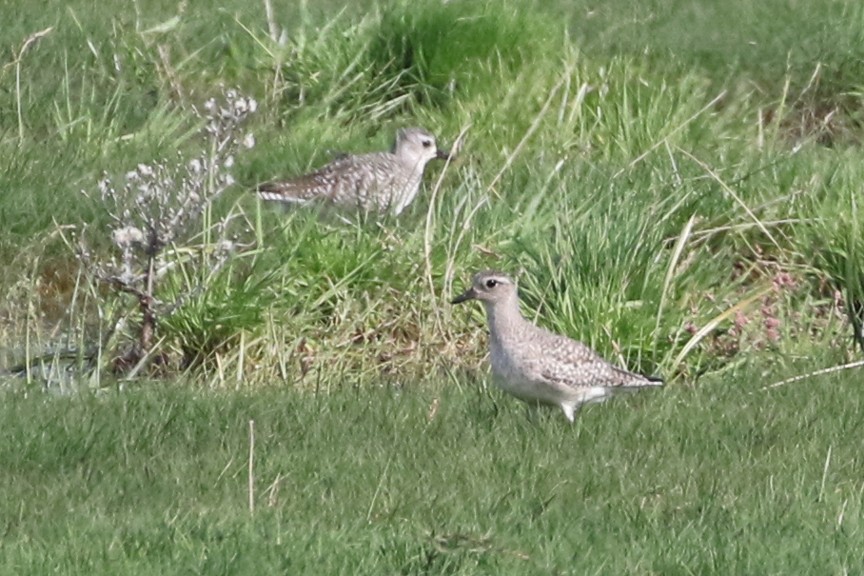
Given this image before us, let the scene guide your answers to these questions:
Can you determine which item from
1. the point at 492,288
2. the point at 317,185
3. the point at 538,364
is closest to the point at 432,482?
the point at 538,364

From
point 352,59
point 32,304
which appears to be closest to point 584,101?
point 352,59

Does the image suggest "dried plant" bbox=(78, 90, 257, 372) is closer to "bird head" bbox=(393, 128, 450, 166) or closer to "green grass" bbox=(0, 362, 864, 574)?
Answer: "green grass" bbox=(0, 362, 864, 574)

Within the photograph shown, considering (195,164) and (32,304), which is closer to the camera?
(195,164)

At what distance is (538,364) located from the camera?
324 inches

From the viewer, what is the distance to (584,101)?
41.9 ft

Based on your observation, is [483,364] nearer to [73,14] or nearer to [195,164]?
[195,164]

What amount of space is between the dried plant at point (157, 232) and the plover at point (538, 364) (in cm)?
156

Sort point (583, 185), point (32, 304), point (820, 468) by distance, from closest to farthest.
Answer: point (820, 468) → point (32, 304) → point (583, 185)

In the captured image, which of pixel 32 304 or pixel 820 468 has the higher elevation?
pixel 820 468

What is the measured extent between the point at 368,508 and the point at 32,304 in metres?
4.14

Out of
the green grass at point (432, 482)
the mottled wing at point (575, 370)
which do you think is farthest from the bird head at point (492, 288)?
the green grass at point (432, 482)

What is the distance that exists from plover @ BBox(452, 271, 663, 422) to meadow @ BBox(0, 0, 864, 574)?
135 millimetres

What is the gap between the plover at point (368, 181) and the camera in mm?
11445

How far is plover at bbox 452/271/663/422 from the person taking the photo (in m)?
8.21
